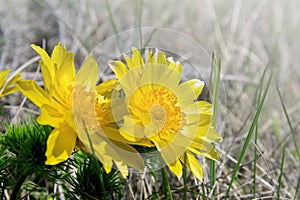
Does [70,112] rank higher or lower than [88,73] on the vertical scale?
lower

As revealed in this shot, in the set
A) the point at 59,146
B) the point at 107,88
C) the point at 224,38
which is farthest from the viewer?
the point at 224,38

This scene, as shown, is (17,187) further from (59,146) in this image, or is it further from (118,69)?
(118,69)

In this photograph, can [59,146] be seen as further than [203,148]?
No

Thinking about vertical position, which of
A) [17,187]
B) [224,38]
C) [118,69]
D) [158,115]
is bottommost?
[17,187]

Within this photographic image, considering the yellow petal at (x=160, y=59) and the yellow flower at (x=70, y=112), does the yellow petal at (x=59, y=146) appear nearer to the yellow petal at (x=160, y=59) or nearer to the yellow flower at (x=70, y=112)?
the yellow flower at (x=70, y=112)

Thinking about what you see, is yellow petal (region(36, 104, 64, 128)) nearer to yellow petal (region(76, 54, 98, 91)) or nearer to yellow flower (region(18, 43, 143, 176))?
yellow flower (region(18, 43, 143, 176))

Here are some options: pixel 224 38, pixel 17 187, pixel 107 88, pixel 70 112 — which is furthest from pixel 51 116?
pixel 224 38

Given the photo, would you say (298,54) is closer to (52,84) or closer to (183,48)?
(183,48)
